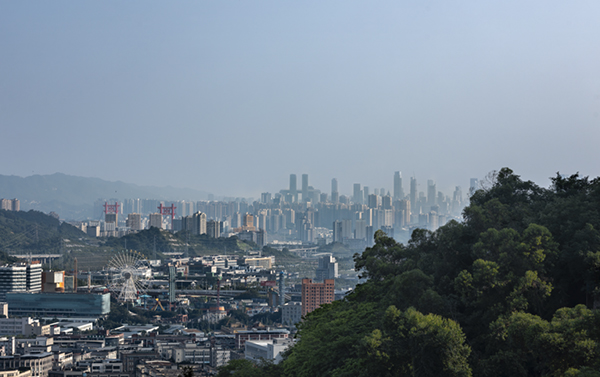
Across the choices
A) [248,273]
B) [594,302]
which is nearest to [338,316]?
[594,302]

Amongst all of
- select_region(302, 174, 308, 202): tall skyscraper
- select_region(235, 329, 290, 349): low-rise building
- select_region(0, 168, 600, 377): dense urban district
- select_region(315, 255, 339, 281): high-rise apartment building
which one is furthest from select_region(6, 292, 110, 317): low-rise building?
select_region(302, 174, 308, 202): tall skyscraper

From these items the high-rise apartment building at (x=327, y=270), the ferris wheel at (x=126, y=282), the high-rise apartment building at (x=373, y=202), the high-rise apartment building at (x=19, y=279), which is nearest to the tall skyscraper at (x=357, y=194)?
the high-rise apartment building at (x=373, y=202)

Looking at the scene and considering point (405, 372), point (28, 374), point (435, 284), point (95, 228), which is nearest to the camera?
point (405, 372)

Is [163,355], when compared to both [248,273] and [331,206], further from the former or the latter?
[331,206]

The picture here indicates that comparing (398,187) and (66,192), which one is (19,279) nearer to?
(398,187)

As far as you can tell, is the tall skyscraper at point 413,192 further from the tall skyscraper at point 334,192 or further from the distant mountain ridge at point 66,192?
the distant mountain ridge at point 66,192

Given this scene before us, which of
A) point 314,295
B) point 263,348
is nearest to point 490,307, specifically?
point 263,348

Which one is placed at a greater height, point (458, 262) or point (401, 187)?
point (401, 187)
